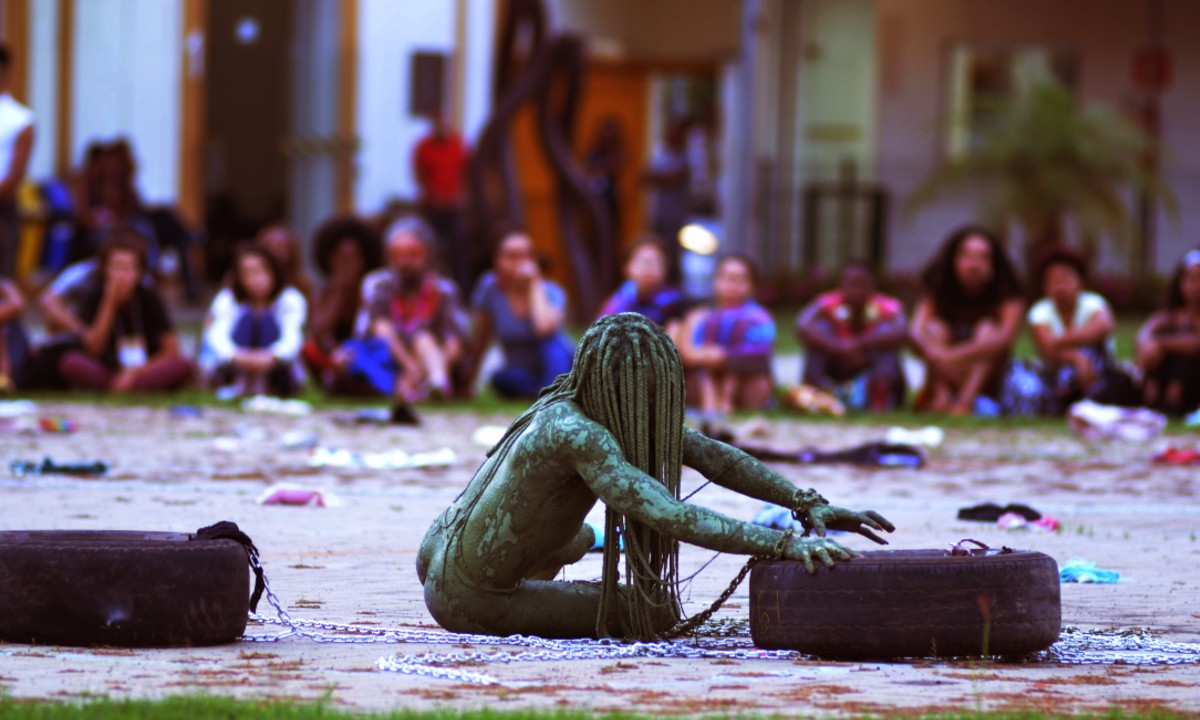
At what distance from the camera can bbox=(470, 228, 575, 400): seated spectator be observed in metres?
14.3

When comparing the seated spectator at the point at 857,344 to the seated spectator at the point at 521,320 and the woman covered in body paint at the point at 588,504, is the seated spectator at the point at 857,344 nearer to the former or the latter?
the seated spectator at the point at 521,320

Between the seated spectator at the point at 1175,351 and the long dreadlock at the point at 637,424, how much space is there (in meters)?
8.43

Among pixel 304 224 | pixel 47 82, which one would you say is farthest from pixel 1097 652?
pixel 304 224

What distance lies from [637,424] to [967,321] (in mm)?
8876

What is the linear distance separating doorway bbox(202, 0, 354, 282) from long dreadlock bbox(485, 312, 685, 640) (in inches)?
732

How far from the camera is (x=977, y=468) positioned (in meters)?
10.8

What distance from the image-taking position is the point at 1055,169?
86.0 feet

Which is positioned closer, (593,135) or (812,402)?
(812,402)

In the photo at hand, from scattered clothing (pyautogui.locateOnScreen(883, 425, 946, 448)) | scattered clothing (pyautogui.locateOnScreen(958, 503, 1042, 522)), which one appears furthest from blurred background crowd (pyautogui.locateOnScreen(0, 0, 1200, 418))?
scattered clothing (pyautogui.locateOnScreen(958, 503, 1042, 522))

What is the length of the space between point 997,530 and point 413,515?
2373 mm

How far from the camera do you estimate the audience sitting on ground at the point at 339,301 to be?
1461 centimetres

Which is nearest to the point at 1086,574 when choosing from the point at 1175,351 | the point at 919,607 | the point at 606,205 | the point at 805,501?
the point at 805,501

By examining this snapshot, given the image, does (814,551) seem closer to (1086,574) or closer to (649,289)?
(1086,574)

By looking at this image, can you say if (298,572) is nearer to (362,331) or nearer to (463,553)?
(463,553)
